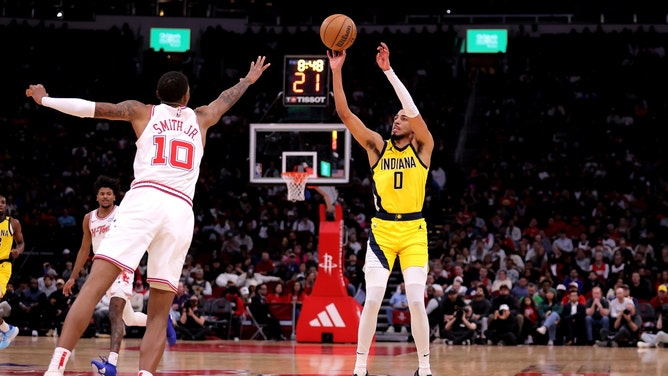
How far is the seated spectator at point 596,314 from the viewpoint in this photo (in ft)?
57.6

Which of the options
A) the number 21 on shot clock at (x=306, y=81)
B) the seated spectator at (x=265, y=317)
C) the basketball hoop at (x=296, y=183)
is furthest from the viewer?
the seated spectator at (x=265, y=317)

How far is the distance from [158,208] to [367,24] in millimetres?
26080

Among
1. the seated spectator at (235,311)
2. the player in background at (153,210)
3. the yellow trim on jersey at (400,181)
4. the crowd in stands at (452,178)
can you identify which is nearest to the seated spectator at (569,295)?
the crowd in stands at (452,178)

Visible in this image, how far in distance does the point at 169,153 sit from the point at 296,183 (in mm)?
10549

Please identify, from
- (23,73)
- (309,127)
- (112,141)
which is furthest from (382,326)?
(23,73)

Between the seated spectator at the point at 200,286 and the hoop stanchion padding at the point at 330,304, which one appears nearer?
the hoop stanchion padding at the point at 330,304

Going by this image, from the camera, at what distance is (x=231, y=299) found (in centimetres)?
1936

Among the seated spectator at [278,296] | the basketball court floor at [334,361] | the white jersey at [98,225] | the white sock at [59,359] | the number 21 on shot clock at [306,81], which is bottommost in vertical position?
the basketball court floor at [334,361]

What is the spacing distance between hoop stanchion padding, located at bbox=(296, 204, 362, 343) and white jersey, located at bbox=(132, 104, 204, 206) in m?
10.1

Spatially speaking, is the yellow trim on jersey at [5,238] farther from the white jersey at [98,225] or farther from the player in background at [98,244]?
the white jersey at [98,225]

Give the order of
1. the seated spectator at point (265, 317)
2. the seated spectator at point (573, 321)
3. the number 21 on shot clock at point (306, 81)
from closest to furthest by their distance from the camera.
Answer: the number 21 on shot clock at point (306, 81)
the seated spectator at point (573, 321)
the seated spectator at point (265, 317)

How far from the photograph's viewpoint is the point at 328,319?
53.8 feet

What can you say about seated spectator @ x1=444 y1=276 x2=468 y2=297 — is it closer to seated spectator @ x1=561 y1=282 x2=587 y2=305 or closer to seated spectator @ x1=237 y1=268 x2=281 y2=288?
seated spectator @ x1=561 y1=282 x2=587 y2=305

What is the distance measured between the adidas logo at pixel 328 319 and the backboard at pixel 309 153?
224cm
